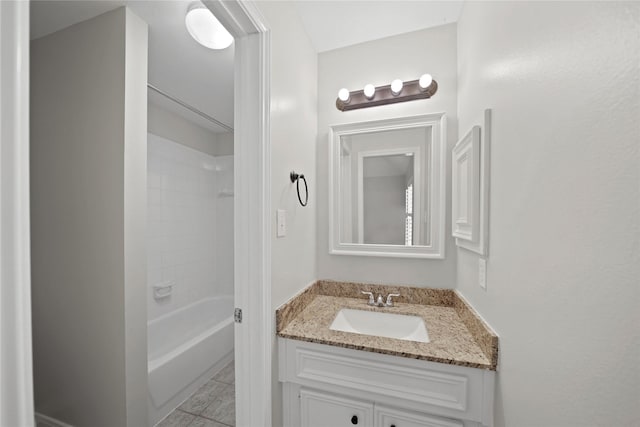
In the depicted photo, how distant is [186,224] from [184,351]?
138 cm

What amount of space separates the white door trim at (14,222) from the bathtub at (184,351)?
1614mm

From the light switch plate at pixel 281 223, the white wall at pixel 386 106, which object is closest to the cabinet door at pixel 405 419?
the white wall at pixel 386 106

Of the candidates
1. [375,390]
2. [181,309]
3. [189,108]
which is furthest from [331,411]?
[189,108]

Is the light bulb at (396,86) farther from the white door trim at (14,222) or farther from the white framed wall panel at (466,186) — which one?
the white door trim at (14,222)

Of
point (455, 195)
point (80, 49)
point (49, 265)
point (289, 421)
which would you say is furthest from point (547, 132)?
point (49, 265)

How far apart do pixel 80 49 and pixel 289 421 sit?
2317 millimetres

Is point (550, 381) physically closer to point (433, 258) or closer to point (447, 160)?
point (433, 258)

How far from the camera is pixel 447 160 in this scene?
4.78 feet

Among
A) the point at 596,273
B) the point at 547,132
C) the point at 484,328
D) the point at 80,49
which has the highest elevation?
the point at 80,49

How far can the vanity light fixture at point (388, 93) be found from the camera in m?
1.44

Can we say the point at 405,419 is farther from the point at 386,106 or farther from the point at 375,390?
the point at 386,106

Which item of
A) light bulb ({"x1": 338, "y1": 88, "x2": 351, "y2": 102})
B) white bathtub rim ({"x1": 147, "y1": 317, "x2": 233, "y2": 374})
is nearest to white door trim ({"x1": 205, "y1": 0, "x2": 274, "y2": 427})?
light bulb ({"x1": 338, "y1": 88, "x2": 351, "y2": 102})

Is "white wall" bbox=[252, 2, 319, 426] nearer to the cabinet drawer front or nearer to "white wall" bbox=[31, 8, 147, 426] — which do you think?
the cabinet drawer front

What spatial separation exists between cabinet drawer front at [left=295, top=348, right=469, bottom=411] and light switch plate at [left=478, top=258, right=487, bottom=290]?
1.20 feet
